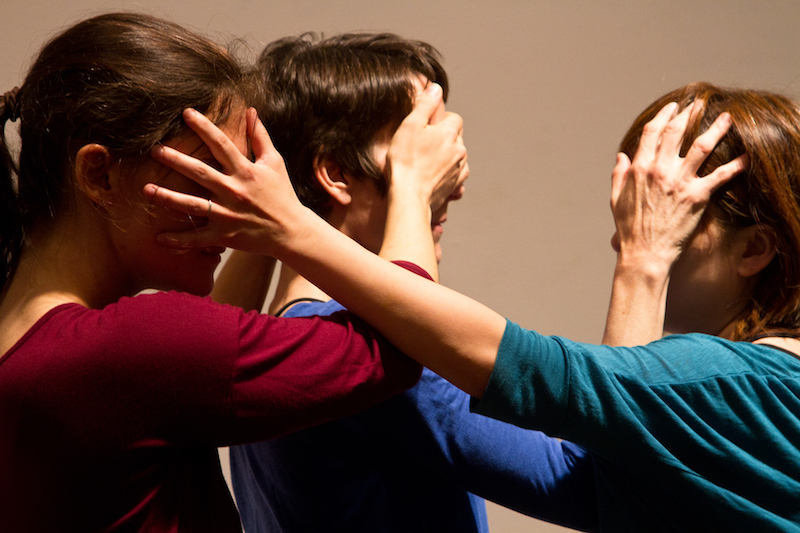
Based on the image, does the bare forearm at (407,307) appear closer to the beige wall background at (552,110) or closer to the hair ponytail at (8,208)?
the hair ponytail at (8,208)

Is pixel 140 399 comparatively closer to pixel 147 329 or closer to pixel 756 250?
pixel 147 329

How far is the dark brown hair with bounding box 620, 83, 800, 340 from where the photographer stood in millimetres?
874

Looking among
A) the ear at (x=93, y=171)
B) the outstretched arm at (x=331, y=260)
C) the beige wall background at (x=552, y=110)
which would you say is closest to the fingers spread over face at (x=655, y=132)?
the outstretched arm at (x=331, y=260)

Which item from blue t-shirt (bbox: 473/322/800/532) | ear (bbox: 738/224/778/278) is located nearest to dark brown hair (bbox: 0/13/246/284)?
blue t-shirt (bbox: 473/322/800/532)

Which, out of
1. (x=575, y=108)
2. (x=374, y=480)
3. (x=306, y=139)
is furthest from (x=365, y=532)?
(x=575, y=108)

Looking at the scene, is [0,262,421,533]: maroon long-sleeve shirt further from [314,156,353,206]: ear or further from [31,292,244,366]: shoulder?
[314,156,353,206]: ear

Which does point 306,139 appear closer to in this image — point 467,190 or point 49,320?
point 49,320

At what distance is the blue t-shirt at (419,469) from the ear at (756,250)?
1.11 ft

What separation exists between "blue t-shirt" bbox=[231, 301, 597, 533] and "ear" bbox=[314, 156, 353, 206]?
0.19m

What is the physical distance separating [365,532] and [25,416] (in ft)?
1.41

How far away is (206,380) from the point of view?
60cm

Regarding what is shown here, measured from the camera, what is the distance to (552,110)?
6.40 feet

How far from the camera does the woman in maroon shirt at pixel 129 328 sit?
0.59 metres

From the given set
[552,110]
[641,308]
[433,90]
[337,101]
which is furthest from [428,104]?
[552,110]
